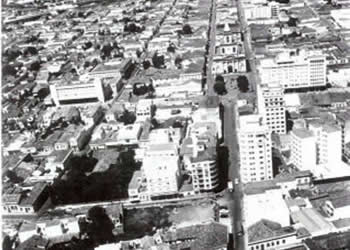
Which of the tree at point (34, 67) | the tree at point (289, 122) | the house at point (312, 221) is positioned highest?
the house at point (312, 221)

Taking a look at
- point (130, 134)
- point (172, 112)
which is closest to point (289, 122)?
point (172, 112)

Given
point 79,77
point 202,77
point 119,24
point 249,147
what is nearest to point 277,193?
point 249,147

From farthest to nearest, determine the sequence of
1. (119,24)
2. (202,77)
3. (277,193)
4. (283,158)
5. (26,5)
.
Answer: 1. (26,5)
2. (119,24)
3. (202,77)
4. (283,158)
5. (277,193)

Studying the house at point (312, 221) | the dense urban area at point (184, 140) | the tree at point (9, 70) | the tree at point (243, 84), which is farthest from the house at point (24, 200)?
the tree at point (9, 70)

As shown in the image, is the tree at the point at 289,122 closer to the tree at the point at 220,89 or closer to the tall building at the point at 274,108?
the tall building at the point at 274,108

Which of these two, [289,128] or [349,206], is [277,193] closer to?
[349,206]

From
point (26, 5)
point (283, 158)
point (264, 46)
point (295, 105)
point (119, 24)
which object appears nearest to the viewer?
point (283, 158)

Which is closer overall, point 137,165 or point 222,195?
point 222,195
